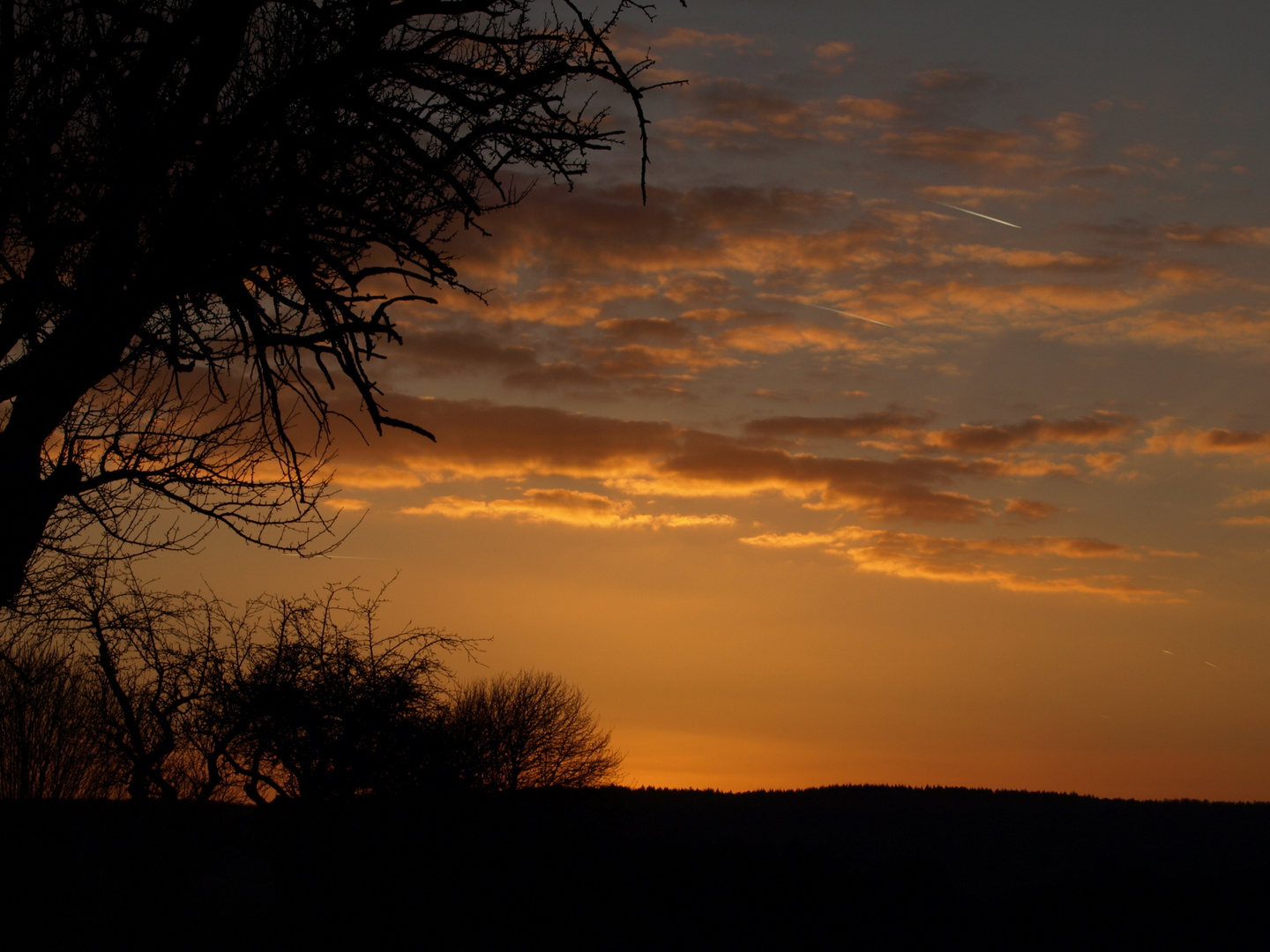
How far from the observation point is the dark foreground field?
2691 centimetres

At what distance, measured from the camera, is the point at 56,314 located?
6.27 metres

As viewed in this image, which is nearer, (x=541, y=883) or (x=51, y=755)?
(x=51, y=755)

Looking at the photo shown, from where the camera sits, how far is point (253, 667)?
24.0m

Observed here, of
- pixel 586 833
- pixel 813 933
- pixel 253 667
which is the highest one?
pixel 253 667

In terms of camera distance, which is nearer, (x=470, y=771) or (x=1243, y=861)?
(x=470, y=771)

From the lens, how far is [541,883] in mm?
40188

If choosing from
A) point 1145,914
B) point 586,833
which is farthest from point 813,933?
point 1145,914

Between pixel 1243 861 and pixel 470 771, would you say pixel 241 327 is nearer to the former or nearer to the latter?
pixel 470 771

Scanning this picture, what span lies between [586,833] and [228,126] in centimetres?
4459

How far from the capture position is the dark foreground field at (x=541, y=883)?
26906mm

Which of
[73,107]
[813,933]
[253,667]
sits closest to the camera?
[73,107]

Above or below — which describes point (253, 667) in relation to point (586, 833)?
above

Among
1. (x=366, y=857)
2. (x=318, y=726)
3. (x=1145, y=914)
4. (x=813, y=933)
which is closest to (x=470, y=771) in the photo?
(x=366, y=857)

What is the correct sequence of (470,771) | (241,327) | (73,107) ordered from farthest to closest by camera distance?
(470,771), (241,327), (73,107)
